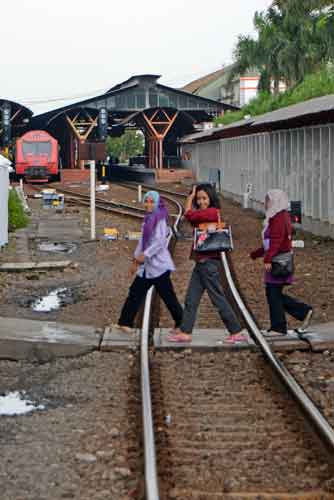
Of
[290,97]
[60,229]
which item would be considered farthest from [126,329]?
[290,97]

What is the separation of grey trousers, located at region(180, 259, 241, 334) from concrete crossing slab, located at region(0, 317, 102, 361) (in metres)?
0.95

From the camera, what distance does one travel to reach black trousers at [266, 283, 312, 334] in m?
10.1

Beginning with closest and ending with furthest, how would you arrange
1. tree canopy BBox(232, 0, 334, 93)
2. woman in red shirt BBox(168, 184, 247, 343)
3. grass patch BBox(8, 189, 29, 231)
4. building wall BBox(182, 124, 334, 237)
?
woman in red shirt BBox(168, 184, 247, 343)
building wall BBox(182, 124, 334, 237)
grass patch BBox(8, 189, 29, 231)
tree canopy BBox(232, 0, 334, 93)

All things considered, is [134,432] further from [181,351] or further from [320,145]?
[320,145]

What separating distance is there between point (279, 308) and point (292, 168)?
55.8ft

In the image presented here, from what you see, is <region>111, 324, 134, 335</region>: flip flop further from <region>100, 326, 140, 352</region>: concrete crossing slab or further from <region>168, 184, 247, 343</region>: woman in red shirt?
<region>168, 184, 247, 343</region>: woman in red shirt

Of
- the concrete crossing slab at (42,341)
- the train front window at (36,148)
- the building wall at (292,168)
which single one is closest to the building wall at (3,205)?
the building wall at (292,168)

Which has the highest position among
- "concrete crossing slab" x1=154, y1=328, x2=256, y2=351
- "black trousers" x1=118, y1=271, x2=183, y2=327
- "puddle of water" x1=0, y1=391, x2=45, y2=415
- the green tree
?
the green tree

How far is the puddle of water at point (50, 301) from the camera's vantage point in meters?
13.1

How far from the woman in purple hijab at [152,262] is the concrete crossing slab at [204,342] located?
0.89 ft

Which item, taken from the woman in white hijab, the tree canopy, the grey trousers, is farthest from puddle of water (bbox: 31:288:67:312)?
the tree canopy

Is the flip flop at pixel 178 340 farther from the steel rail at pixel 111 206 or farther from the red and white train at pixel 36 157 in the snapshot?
the red and white train at pixel 36 157

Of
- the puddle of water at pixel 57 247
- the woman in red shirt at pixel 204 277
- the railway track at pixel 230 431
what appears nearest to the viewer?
the railway track at pixel 230 431

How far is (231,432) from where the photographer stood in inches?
268
